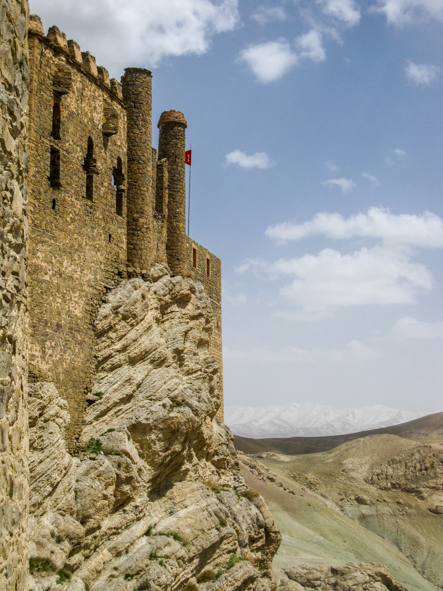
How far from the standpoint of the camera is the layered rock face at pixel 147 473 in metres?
21.4

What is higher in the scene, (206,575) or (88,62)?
(88,62)

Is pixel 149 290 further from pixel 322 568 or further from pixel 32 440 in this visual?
pixel 322 568

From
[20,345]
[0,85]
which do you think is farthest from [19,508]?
[0,85]

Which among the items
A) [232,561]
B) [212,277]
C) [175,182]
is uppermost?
[175,182]

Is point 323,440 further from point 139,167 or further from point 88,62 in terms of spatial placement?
point 88,62

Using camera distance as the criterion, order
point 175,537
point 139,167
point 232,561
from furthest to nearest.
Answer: point 232,561, point 139,167, point 175,537

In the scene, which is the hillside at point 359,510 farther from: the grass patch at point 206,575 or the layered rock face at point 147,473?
the grass patch at point 206,575

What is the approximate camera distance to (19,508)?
25.5 feet

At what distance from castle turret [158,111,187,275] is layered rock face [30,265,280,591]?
3.62ft

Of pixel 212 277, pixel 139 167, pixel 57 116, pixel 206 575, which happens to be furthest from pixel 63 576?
pixel 212 277

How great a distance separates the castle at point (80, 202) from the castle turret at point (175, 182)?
87 millimetres

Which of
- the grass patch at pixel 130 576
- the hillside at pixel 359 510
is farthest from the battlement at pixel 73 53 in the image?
the hillside at pixel 359 510

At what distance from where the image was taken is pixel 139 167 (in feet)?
92.6

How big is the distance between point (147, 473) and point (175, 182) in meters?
11.9
